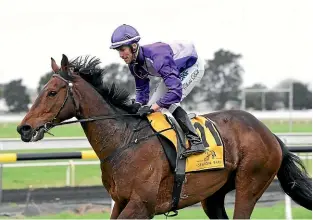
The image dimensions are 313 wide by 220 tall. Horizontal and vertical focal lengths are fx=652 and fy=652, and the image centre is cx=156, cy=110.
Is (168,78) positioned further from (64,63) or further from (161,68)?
(64,63)

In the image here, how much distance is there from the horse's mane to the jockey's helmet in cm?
26

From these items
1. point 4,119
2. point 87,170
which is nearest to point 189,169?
point 87,170

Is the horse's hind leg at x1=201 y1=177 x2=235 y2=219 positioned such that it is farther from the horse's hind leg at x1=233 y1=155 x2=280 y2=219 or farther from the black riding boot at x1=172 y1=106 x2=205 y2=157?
the black riding boot at x1=172 y1=106 x2=205 y2=157

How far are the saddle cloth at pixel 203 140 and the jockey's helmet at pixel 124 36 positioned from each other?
0.61 meters

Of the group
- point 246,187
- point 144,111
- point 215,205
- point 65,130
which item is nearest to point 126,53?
point 144,111

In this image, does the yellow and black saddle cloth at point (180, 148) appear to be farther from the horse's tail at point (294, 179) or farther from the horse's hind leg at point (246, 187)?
the horse's tail at point (294, 179)

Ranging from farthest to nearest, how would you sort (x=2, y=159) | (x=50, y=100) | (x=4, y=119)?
(x=4, y=119), (x=2, y=159), (x=50, y=100)

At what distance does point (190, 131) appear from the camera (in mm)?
5004

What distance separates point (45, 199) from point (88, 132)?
4644mm

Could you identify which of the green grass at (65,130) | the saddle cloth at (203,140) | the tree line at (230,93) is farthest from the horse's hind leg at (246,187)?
the tree line at (230,93)

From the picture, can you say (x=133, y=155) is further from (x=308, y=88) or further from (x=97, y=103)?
(x=308, y=88)

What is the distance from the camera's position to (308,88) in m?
47.0

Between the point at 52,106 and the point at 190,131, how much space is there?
1.08 metres

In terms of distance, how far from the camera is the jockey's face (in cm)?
484
